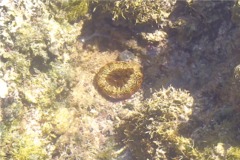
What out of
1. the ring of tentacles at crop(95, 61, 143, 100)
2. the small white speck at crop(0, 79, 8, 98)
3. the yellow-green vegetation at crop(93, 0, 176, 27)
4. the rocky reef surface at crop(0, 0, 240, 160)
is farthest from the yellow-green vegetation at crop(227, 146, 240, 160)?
the small white speck at crop(0, 79, 8, 98)

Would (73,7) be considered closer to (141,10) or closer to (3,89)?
(141,10)

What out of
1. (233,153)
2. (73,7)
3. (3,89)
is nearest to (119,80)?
(73,7)

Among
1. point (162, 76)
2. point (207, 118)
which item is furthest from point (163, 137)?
point (162, 76)

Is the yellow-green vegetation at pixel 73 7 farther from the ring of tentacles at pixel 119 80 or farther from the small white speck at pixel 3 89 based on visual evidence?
the small white speck at pixel 3 89

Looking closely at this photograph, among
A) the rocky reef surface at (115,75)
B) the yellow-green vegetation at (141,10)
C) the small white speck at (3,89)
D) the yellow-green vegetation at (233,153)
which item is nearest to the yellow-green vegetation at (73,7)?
the rocky reef surface at (115,75)

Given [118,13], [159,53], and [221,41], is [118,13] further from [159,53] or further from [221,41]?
[221,41]

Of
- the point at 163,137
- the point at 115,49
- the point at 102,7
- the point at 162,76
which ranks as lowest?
the point at 163,137

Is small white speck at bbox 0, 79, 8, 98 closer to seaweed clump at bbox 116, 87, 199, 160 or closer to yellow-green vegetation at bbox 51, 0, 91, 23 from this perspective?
yellow-green vegetation at bbox 51, 0, 91, 23
